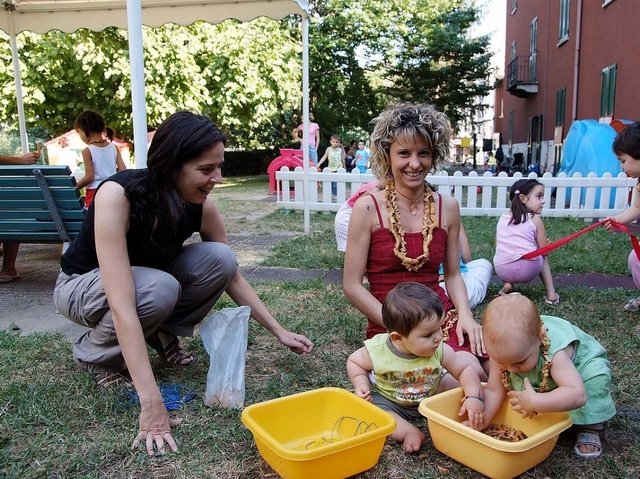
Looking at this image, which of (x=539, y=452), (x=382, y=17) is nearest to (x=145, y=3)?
(x=539, y=452)

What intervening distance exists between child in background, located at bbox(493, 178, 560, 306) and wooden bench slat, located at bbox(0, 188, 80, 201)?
3080 millimetres

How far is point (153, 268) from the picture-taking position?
2.39 metres

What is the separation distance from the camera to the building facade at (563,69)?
11.0 m

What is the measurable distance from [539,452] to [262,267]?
345 centimetres

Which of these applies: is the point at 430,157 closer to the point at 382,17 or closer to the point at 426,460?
the point at 426,460

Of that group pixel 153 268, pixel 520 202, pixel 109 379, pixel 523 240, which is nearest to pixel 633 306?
pixel 523 240

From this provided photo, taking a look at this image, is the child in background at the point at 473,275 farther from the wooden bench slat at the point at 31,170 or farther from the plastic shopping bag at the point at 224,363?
the wooden bench slat at the point at 31,170

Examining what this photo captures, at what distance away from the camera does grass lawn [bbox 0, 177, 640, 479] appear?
73.6 inches

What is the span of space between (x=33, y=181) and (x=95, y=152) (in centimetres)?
126

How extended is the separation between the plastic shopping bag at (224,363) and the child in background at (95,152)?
3.27 m

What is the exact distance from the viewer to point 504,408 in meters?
2.10

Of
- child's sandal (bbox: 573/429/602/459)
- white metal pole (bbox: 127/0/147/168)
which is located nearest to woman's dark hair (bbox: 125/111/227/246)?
white metal pole (bbox: 127/0/147/168)

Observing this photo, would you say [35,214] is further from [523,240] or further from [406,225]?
[523,240]

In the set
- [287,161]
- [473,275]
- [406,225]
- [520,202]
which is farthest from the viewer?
[287,161]
